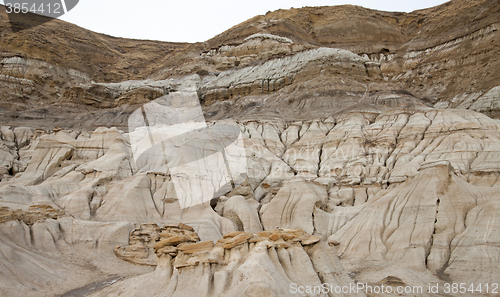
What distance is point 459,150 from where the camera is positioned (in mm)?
32625

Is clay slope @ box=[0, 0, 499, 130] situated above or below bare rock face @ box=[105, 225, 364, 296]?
above

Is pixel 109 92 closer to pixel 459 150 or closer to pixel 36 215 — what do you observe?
pixel 36 215

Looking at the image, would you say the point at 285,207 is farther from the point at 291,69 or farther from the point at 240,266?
the point at 291,69

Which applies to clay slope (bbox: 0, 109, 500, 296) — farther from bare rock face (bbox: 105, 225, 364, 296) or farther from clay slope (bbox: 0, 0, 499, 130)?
clay slope (bbox: 0, 0, 499, 130)

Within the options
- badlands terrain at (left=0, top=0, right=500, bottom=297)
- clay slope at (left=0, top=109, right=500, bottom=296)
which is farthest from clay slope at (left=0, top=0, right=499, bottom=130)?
clay slope at (left=0, top=109, right=500, bottom=296)


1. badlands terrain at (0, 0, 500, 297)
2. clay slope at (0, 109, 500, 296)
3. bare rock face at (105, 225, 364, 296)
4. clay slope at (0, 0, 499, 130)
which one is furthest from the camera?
clay slope at (0, 0, 499, 130)

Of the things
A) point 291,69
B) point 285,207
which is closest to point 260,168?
point 285,207

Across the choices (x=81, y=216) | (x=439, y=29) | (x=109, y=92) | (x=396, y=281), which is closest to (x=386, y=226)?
(x=396, y=281)

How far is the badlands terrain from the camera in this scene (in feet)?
51.8

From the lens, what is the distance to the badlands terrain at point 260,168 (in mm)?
15801

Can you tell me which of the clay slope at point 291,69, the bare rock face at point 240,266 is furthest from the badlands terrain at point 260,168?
the clay slope at point 291,69

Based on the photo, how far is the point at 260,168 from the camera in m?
37.7

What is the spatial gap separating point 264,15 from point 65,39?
5067cm

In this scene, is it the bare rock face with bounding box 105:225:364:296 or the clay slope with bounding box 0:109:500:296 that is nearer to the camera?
the bare rock face with bounding box 105:225:364:296
